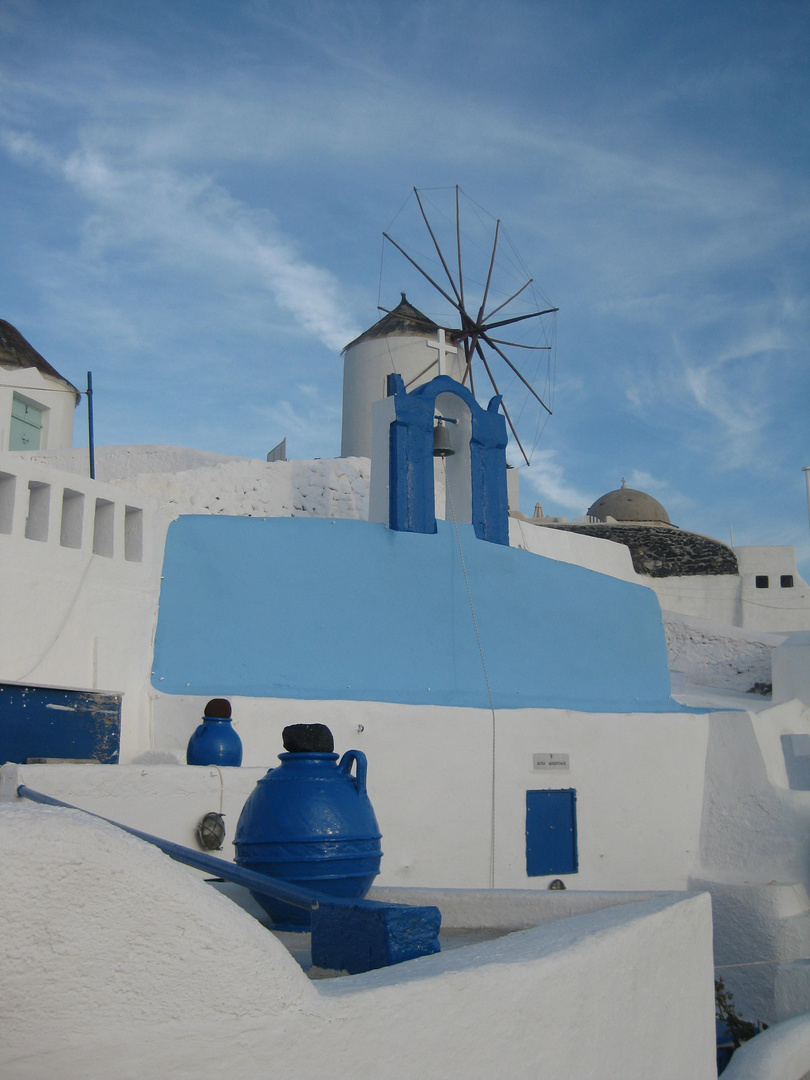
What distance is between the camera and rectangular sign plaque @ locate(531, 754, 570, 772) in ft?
29.3

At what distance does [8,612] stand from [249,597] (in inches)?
82.7

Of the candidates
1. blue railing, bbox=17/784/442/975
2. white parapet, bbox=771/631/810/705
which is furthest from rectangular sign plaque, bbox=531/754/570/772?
white parapet, bbox=771/631/810/705

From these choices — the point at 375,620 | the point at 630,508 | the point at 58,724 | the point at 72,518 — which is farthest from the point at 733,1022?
the point at 630,508

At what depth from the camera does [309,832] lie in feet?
12.4

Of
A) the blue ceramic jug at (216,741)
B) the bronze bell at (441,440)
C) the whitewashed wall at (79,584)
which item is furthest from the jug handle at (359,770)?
the bronze bell at (441,440)

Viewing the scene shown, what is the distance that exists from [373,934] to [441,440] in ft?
25.1

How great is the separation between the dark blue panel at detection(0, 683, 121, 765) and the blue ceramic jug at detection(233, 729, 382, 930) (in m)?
2.66

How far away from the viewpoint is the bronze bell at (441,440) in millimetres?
10062

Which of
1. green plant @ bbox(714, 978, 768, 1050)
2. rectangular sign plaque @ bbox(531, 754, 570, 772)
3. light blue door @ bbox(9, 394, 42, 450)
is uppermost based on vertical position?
light blue door @ bbox(9, 394, 42, 450)

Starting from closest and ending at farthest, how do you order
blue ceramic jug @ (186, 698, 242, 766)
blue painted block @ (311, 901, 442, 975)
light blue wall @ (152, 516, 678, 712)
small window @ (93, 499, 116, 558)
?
blue painted block @ (311, 901, 442, 975)
blue ceramic jug @ (186, 698, 242, 766)
small window @ (93, 499, 116, 558)
light blue wall @ (152, 516, 678, 712)

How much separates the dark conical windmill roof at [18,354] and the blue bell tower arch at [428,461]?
31.2 feet

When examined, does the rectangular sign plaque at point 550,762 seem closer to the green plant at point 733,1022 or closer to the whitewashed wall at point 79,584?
the green plant at point 733,1022

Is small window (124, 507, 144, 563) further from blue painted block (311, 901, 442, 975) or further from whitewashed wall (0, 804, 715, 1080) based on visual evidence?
whitewashed wall (0, 804, 715, 1080)

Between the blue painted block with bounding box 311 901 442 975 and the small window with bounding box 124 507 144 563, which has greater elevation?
the small window with bounding box 124 507 144 563
